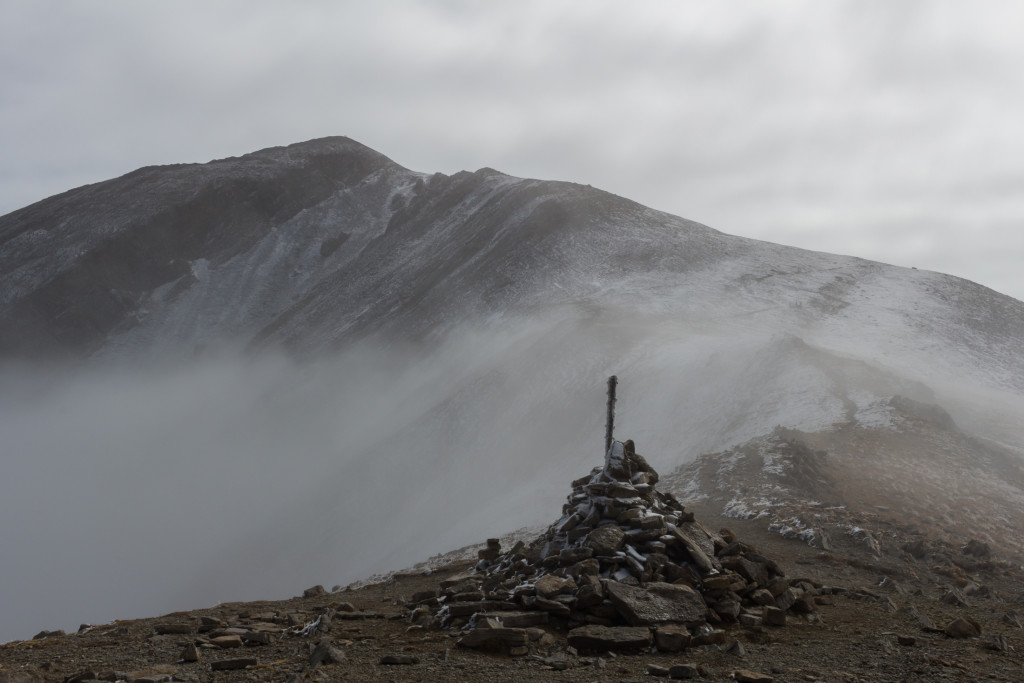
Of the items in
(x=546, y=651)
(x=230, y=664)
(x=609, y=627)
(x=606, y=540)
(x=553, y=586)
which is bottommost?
(x=230, y=664)

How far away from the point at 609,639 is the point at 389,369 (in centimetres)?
5470

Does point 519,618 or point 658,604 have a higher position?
point 658,604

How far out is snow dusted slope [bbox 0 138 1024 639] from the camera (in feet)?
125

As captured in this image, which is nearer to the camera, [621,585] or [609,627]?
[609,627]

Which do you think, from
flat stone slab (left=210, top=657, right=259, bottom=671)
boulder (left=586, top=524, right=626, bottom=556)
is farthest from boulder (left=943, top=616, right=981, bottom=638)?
flat stone slab (left=210, top=657, right=259, bottom=671)

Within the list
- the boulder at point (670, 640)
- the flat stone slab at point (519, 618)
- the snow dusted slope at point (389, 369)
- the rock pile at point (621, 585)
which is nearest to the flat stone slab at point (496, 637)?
the rock pile at point (621, 585)

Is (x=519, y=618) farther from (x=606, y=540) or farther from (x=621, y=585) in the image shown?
(x=606, y=540)

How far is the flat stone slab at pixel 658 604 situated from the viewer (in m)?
10.9

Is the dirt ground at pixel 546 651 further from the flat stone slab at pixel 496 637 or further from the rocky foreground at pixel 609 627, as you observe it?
the flat stone slab at pixel 496 637

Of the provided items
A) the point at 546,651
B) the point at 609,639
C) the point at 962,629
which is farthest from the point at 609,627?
the point at 962,629

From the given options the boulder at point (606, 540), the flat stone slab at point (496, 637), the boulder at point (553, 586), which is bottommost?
the flat stone slab at point (496, 637)

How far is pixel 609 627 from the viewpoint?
35.1 ft

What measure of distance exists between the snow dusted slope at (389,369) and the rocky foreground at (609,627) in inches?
632

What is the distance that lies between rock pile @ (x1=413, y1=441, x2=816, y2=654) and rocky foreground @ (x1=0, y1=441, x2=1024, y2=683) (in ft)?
0.09
